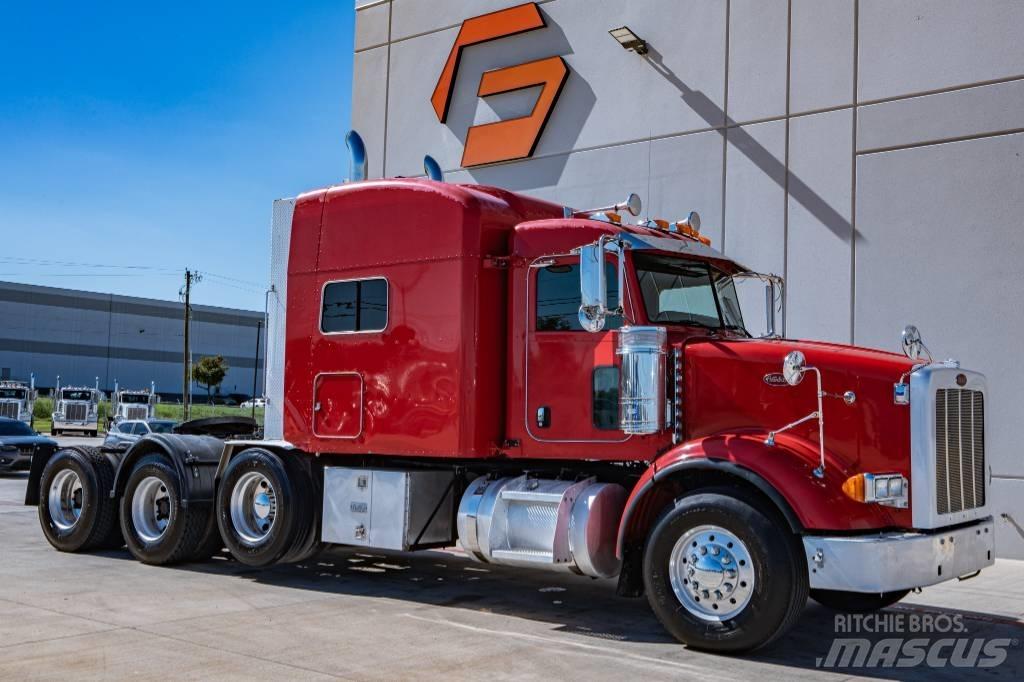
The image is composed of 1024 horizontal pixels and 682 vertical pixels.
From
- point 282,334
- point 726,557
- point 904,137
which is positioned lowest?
point 726,557

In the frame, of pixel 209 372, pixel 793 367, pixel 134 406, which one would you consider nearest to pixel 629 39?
pixel 793 367

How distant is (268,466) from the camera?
9734 millimetres

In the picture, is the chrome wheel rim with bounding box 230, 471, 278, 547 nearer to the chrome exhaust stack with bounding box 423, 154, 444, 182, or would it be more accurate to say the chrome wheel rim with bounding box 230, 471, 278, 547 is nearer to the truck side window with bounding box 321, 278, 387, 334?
the truck side window with bounding box 321, 278, 387, 334

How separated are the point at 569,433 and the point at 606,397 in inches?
17.7

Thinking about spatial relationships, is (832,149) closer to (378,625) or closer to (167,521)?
(378,625)

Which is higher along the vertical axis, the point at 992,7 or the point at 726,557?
the point at 992,7

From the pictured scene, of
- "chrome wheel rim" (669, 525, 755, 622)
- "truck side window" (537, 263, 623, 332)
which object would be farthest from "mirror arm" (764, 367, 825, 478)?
"truck side window" (537, 263, 623, 332)

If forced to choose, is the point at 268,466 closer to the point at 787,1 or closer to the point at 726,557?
the point at 726,557

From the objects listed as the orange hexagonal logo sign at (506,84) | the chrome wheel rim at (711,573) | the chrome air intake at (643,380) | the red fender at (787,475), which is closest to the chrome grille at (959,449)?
the red fender at (787,475)

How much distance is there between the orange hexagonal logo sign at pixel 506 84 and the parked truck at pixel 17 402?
94.7ft

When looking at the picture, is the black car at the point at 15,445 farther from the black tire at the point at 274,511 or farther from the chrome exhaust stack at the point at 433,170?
the chrome exhaust stack at the point at 433,170

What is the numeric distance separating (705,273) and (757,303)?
4.87 feet

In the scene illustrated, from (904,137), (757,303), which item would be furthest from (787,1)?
(757,303)

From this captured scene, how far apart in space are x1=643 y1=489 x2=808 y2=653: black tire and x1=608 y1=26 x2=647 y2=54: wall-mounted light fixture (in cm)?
1036
